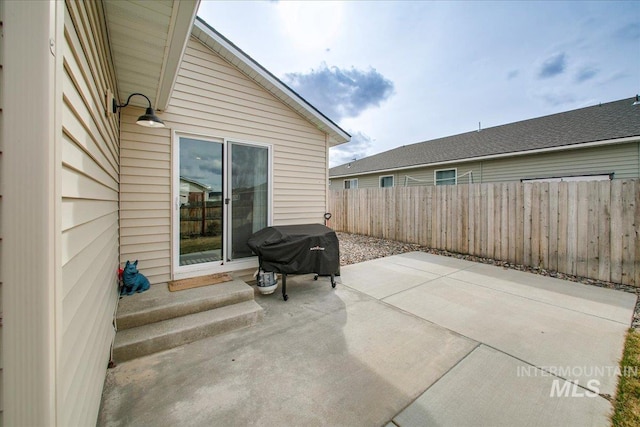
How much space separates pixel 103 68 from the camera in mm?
2092

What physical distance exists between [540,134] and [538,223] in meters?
6.02

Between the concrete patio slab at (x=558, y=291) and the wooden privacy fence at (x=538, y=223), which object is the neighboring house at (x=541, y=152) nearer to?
the wooden privacy fence at (x=538, y=223)

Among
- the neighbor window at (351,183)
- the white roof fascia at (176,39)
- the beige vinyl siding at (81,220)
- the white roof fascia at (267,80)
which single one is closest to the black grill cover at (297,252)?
the beige vinyl siding at (81,220)

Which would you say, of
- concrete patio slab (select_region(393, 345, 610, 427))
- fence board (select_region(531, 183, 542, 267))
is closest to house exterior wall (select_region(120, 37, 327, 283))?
concrete patio slab (select_region(393, 345, 610, 427))

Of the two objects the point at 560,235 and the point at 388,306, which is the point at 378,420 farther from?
the point at 560,235

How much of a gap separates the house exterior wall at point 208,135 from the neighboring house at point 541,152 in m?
7.94

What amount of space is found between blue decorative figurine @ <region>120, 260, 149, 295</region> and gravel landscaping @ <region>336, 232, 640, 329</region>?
392cm

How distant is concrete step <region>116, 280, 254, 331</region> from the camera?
268 cm

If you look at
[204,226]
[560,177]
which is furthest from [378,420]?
[560,177]

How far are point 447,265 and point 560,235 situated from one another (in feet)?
7.28

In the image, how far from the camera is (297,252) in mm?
3633

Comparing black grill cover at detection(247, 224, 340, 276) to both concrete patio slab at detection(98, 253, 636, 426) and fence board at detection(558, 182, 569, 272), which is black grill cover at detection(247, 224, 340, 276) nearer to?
concrete patio slab at detection(98, 253, 636, 426)

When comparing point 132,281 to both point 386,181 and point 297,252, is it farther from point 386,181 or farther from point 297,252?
point 386,181

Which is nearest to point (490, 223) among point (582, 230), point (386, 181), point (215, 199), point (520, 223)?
point (520, 223)
